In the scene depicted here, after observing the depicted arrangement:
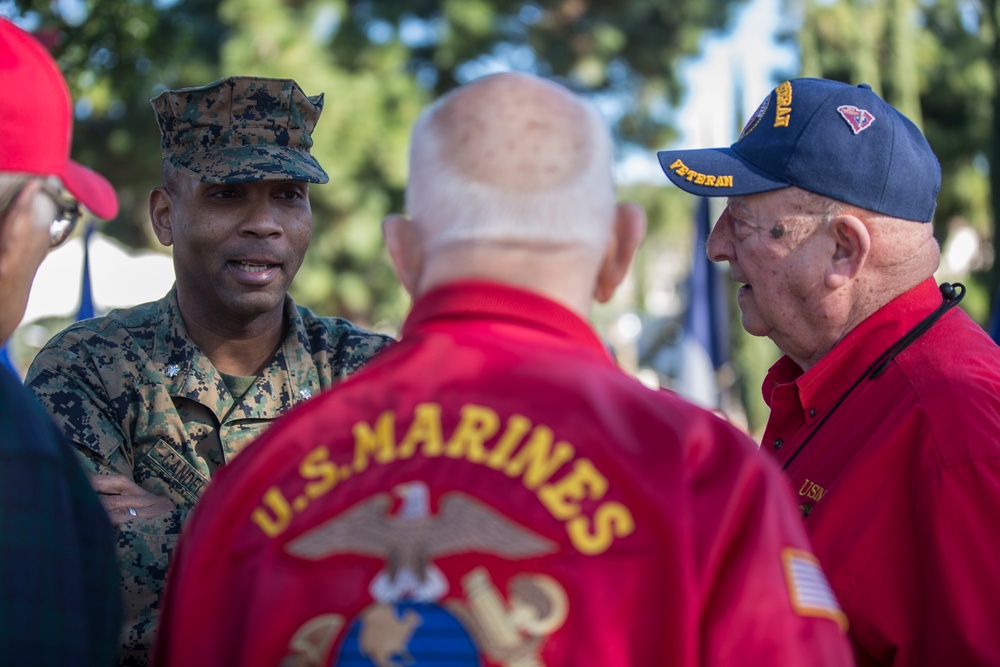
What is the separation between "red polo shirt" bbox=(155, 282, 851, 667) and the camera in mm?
1531

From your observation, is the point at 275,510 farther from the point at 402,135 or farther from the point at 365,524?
the point at 402,135

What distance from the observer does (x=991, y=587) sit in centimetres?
229

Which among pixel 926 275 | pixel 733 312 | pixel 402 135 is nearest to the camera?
pixel 926 275

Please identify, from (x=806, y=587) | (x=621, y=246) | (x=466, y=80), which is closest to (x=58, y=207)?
(x=621, y=246)

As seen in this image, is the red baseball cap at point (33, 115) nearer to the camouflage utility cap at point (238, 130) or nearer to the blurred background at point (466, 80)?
the camouflage utility cap at point (238, 130)

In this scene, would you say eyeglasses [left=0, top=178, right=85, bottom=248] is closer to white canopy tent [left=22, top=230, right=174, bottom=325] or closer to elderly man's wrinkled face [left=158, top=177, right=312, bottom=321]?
elderly man's wrinkled face [left=158, top=177, right=312, bottom=321]

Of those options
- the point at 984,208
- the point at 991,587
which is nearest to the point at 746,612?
the point at 991,587

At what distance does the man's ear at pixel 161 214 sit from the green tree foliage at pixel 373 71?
1247 centimetres

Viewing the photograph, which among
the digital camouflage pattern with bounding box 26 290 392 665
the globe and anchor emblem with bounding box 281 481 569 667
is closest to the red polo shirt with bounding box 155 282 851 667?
the globe and anchor emblem with bounding box 281 481 569 667

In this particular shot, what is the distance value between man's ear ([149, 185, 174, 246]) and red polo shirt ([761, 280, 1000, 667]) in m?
1.98

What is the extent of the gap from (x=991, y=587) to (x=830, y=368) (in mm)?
741

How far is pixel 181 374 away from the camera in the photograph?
10.4ft

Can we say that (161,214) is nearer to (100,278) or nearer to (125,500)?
(125,500)

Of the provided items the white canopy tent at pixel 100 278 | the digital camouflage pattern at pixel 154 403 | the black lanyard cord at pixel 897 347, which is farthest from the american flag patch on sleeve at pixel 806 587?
the white canopy tent at pixel 100 278
